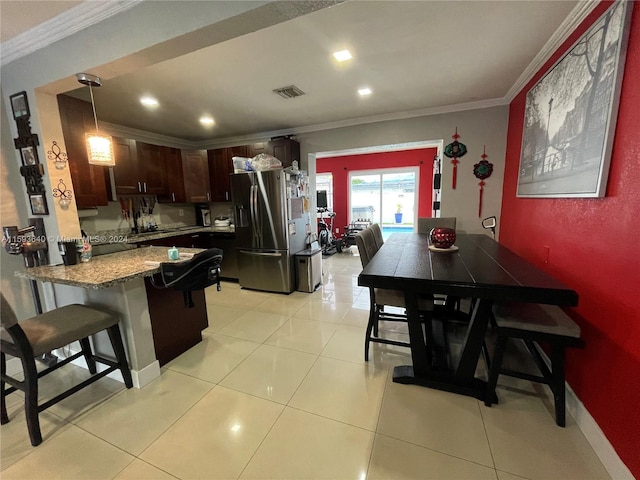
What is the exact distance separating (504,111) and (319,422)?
13.1 ft

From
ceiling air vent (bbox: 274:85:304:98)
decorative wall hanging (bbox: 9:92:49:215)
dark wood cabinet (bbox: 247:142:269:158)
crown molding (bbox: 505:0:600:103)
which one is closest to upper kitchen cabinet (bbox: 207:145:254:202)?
dark wood cabinet (bbox: 247:142:269:158)

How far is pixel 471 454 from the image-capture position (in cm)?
129

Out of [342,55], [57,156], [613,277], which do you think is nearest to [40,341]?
[57,156]

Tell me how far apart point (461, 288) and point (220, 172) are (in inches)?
172

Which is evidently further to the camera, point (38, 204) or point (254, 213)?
point (254, 213)

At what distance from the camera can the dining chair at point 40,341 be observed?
1356 mm

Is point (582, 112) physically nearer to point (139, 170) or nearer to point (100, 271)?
point (100, 271)

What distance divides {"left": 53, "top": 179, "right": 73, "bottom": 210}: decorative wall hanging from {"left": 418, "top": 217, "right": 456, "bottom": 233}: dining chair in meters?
3.76

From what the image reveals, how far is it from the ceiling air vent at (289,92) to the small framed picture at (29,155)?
2120 mm

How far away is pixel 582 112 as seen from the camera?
1534 millimetres

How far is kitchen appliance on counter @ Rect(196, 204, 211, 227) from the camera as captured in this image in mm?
4969

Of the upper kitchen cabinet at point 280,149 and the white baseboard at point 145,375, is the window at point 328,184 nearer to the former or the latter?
the upper kitchen cabinet at point 280,149

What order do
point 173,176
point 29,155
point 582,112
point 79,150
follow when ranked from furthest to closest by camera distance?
point 173,176 < point 79,150 < point 29,155 < point 582,112

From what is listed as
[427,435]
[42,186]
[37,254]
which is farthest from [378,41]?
[37,254]
